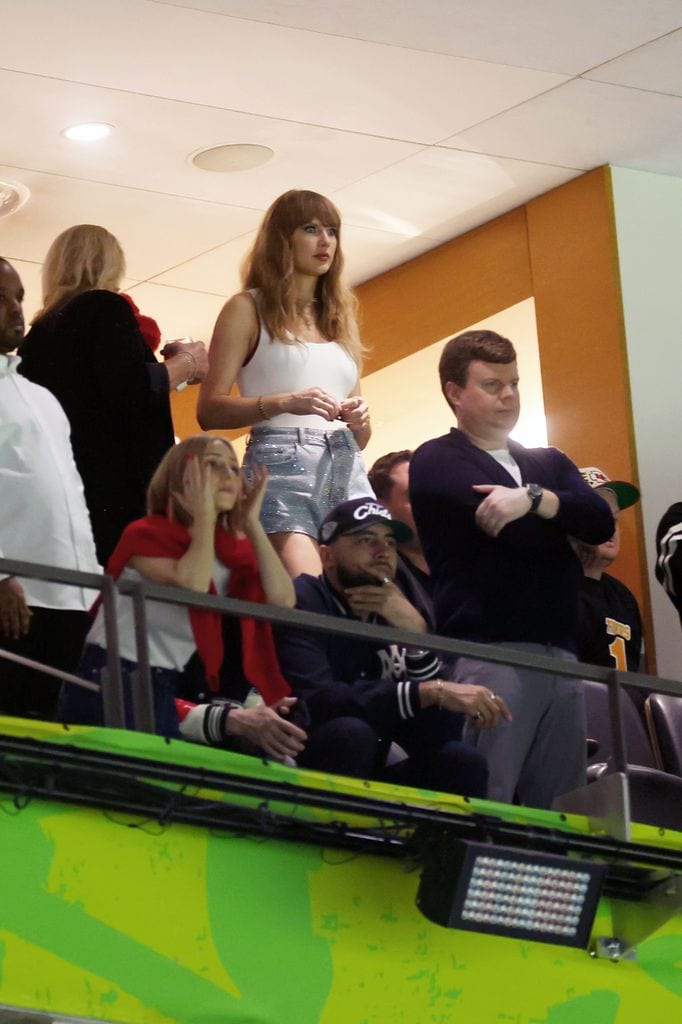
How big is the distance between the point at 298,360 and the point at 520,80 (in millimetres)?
2030

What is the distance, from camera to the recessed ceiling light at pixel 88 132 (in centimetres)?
722

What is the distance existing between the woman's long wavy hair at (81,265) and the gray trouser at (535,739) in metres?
1.39

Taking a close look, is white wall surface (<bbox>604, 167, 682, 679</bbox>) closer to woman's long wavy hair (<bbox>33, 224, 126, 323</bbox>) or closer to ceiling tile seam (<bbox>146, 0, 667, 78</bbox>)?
ceiling tile seam (<bbox>146, 0, 667, 78</bbox>)

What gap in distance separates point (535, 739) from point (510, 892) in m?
0.39

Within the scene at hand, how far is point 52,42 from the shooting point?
6609 millimetres

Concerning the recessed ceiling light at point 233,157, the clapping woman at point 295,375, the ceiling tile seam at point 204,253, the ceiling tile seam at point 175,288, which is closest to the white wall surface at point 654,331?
the recessed ceiling light at point 233,157

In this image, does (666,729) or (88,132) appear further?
(88,132)

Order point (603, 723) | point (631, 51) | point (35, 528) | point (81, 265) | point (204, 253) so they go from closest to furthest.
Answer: point (35, 528)
point (603, 723)
point (81, 265)
point (631, 51)
point (204, 253)

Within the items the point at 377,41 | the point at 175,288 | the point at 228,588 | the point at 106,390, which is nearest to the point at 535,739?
the point at 228,588

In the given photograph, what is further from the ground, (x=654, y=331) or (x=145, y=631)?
(x=654, y=331)

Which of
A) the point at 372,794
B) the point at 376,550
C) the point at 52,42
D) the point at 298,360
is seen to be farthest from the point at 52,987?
the point at 52,42

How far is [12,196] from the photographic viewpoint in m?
7.76

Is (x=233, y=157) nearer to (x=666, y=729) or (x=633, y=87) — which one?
(x=633, y=87)

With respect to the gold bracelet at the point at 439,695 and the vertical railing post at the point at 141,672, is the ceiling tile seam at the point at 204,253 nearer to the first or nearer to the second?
the gold bracelet at the point at 439,695
